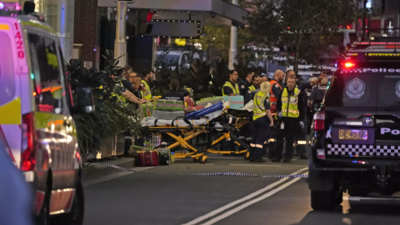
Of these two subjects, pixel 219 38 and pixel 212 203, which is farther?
pixel 219 38

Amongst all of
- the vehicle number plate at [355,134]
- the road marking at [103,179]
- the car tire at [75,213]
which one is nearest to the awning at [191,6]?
the road marking at [103,179]

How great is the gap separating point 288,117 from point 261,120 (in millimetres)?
684

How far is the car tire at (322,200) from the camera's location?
11.5m

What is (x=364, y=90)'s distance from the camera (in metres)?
11.0

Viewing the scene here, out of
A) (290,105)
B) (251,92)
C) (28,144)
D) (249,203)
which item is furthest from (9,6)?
(251,92)

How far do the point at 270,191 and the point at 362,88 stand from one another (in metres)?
3.16

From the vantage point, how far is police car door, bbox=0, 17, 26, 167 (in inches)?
282

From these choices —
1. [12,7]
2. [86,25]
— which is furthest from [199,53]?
[12,7]

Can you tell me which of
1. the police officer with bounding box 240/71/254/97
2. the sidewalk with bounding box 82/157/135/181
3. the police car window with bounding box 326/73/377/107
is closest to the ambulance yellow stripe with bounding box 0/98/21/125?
the police car window with bounding box 326/73/377/107

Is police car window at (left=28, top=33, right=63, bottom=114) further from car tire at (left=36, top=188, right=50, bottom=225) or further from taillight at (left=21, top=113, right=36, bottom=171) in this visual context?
car tire at (left=36, top=188, right=50, bottom=225)

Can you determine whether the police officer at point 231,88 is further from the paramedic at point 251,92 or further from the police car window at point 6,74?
the police car window at point 6,74

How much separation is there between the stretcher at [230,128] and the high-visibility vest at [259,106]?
1.85 feet

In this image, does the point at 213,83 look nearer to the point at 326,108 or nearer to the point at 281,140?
the point at 281,140

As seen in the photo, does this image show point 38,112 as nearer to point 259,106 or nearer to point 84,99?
point 84,99
